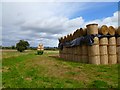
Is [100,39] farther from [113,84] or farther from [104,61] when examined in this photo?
[113,84]

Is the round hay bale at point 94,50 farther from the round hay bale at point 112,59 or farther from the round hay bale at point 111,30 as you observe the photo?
the round hay bale at point 111,30

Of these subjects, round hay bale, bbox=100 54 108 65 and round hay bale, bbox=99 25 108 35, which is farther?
round hay bale, bbox=99 25 108 35

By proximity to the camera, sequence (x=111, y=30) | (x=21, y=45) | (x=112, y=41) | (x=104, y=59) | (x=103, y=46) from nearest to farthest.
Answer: (x=104, y=59) < (x=103, y=46) < (x=112, y=41) < (x=111, y=30) < (x=21, y=45)

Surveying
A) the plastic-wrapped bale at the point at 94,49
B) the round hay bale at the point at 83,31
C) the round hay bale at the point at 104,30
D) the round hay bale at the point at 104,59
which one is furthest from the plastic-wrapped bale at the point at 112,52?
the round hay bale at the point at 83,31

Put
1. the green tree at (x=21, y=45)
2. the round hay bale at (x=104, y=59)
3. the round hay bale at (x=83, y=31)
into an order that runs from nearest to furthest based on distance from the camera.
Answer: the round hay bale at (x=104, y=59), the round hay bale at (x=83, y=31), the green tree at (x=21, y=45)

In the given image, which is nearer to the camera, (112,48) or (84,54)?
(112,48)

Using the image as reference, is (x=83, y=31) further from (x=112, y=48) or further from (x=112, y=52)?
(x=112, y=52)

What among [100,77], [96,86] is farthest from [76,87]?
[100,77]

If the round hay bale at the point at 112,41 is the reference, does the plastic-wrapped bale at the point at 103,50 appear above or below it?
below

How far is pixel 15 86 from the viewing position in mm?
6980

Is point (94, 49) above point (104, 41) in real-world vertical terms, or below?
below

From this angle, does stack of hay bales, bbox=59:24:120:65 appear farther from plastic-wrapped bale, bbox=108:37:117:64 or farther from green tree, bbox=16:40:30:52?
green tree, bbox=16:40:30:52

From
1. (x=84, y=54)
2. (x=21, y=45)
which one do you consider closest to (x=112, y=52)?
(x=84, y=54)

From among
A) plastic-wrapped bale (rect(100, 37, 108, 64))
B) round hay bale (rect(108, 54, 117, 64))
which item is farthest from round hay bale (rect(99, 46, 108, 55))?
round hay bale (rect(108, 54, 117, 64))
